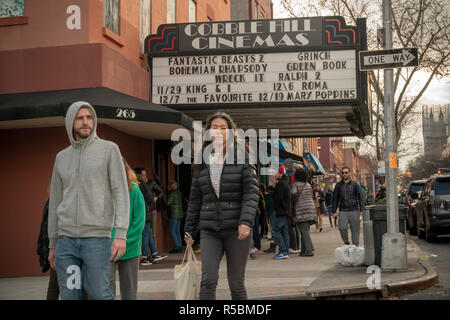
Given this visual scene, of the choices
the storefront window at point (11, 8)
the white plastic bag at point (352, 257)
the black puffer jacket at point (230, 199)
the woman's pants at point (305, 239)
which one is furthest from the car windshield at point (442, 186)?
the black puffer jacket at point (230, 199)

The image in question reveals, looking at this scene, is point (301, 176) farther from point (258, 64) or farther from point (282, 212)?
point (258, 64)

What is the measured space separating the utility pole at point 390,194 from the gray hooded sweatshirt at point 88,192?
20.5 feet

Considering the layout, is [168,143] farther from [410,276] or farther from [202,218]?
[202,218]

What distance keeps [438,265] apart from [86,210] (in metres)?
8.89

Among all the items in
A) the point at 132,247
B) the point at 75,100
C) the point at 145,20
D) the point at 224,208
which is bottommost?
the point at 132,247

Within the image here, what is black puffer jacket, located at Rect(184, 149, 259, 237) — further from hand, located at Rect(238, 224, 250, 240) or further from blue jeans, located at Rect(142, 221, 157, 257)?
blue jeans, located at Rect(142, 221, 157, 257)

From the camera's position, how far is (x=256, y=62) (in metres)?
12.9

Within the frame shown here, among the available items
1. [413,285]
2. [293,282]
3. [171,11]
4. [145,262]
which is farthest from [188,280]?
[171,11]

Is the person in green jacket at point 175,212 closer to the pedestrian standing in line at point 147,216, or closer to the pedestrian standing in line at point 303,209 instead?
the pedestrian standing in line at point 147,216

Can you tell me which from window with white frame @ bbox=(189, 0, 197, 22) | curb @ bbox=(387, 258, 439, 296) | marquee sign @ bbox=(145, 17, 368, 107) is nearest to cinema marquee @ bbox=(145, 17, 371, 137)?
marquee sign @ bbox=(145, 17, 368, 107)

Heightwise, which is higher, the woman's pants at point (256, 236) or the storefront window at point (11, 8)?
the storefront window at point (11, 8)

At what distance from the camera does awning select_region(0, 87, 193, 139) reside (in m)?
9.57

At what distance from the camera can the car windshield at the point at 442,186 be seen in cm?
1580

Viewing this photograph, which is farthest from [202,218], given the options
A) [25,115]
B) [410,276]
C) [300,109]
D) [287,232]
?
[300,109]
